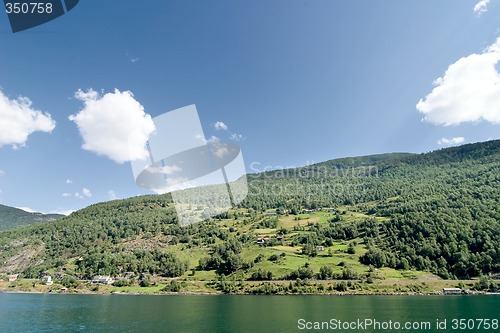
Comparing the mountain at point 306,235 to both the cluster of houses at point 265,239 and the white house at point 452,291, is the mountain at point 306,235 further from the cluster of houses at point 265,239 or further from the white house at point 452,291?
the white house at point 452,291

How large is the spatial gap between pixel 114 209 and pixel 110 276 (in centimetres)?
7370

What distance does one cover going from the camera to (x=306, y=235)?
9425cm

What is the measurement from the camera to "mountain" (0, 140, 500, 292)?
2793 inches

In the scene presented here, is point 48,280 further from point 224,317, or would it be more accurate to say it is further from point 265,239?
point 224,317

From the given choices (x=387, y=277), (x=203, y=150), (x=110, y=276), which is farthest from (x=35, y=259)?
(x=203, y=150)

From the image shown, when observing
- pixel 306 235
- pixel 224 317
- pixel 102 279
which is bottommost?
pixel 224 317

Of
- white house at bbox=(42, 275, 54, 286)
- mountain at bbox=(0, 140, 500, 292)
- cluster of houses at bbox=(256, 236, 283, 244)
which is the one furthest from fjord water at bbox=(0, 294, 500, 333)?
cluster of houses at bbox=(256, 236, 283, 244)

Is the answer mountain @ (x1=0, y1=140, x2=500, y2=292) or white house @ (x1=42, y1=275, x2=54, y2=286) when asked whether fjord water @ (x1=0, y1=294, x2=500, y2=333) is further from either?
white house @ (x1=42, y1=275, x2=54, y2=286)

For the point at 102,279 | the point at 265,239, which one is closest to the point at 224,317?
the point at 102,279

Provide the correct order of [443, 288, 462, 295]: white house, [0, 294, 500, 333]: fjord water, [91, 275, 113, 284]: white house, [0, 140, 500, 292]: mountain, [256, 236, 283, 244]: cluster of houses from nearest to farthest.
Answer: [0, 294, 500, 333]: fjord water → [443, 288, 462, 295]: white house → [0, 140, 500, 292]: mountain → [91, 275, 113, 284]: white house → [256, 236, 283, 244]: cluster of houses

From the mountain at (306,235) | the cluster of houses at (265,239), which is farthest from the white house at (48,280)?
the cluster of houses at (265,239)

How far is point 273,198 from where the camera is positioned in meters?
158

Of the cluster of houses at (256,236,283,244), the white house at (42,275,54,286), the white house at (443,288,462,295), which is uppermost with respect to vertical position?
the cluster of houses at (256,236,283,244)

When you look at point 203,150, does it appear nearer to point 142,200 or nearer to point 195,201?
point 195,201
